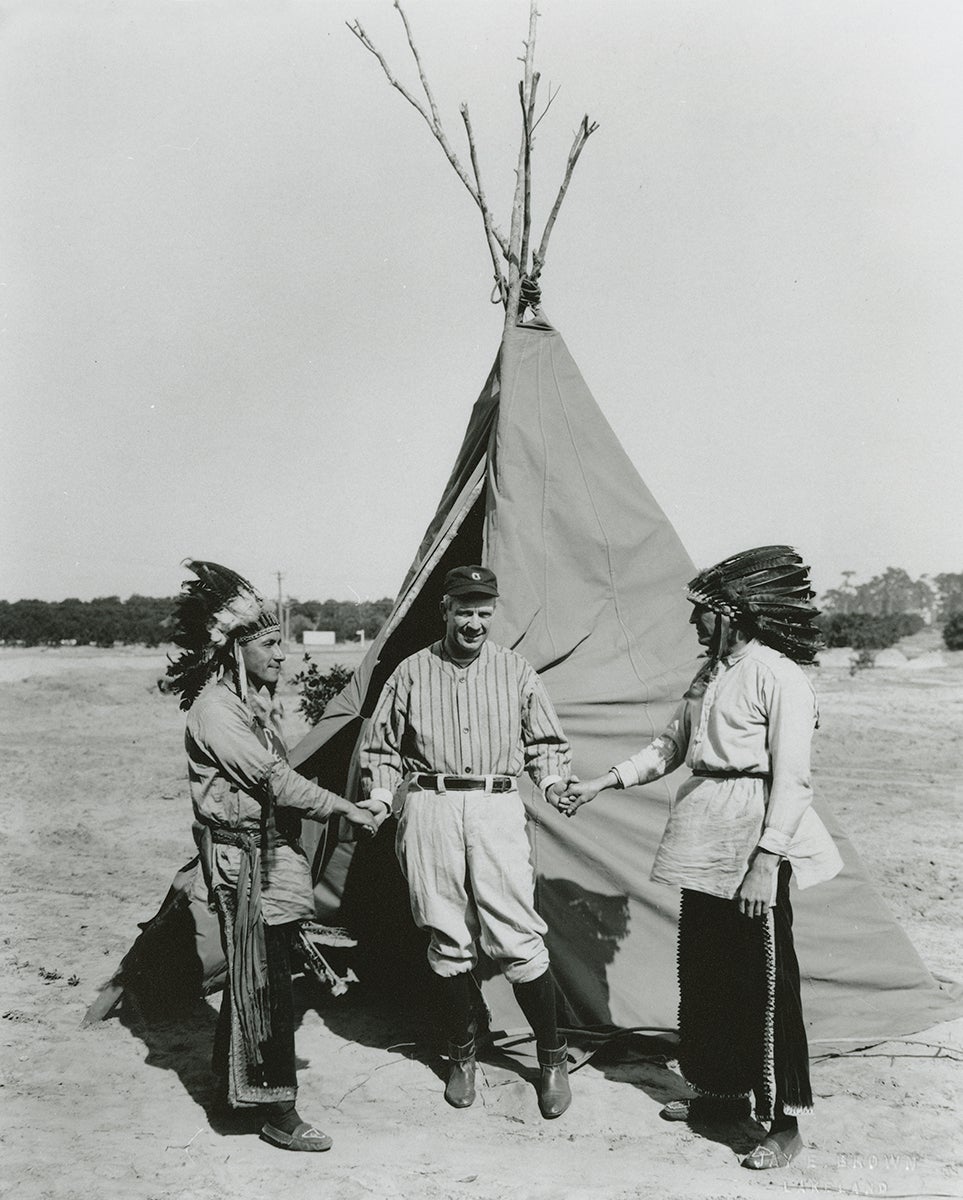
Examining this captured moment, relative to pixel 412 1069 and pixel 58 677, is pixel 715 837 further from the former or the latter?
pixel 58 677

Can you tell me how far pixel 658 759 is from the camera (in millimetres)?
3396

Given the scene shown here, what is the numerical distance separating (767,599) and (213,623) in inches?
66.4

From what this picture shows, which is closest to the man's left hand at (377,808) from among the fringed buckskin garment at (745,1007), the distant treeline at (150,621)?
the fringed buckskin garment at (745,1007)

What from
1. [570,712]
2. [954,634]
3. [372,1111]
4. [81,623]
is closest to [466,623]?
[570,712]

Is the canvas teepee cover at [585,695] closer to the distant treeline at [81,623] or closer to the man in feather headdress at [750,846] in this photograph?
the man in feather headdress at [750,846]

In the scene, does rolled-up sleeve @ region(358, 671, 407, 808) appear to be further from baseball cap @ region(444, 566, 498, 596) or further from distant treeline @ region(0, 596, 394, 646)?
distant treeline @ region(0, 596, 394, 646)

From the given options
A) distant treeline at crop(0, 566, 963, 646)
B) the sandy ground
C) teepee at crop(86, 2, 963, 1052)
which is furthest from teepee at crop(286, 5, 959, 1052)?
distant treeline at crop(0, 566, 963, 646)

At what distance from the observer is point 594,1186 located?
116 inches

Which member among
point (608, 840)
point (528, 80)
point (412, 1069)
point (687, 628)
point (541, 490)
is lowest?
point (412, 1069)

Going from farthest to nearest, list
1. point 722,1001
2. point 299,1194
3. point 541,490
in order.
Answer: point 541,490 < point 722,1001 < point 299,1194

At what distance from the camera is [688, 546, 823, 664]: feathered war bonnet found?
3156mm

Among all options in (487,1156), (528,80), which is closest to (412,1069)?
(487,1156)

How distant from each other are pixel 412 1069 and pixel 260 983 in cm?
93

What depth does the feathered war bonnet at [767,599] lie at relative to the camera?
3156mm
